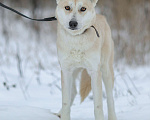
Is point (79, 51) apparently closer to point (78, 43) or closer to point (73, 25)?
point (78, 43)

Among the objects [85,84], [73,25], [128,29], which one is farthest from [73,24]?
[128,29]

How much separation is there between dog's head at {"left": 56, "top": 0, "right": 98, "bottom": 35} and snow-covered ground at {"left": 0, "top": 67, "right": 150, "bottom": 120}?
42.4 inches

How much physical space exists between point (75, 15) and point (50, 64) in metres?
4.33

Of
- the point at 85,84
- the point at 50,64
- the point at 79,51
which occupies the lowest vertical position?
the point at 50,64

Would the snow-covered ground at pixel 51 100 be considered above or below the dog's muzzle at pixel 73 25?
below

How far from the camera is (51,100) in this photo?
4.77 metres

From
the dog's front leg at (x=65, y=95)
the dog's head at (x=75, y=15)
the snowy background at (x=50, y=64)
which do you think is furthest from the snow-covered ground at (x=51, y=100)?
the dog's head at (x=75, y=15)

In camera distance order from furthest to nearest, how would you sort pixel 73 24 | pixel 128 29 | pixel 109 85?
1. pixel 128 29
2. pixel 109 85
3. pixel 73 24

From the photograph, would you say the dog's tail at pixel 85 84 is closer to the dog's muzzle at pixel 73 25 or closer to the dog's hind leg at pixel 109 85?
the dog's hind leg at pixel 109 85

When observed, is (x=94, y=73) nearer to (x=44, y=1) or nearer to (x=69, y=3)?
(x=69, y=3)

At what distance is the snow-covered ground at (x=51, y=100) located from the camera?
3343 mm

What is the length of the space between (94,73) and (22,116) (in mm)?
900

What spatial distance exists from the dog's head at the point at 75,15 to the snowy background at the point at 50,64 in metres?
1.08

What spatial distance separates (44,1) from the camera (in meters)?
10.3
